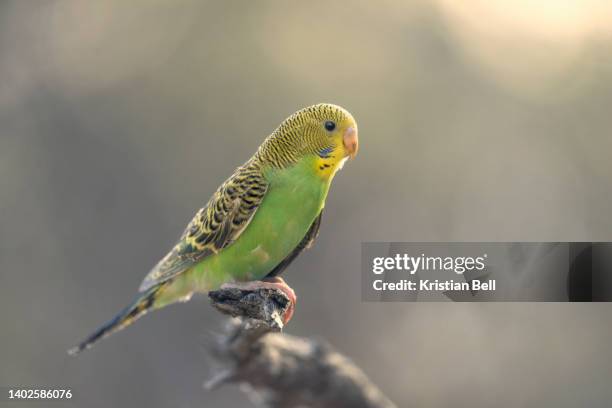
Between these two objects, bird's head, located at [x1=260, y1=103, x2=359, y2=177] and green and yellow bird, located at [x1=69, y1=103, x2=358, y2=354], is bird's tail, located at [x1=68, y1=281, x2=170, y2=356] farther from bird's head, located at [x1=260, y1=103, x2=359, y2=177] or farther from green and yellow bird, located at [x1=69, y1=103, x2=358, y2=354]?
bird's head, located at [x1=260, y1=103, x2=359, y2=177]

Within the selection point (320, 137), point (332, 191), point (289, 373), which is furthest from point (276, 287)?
point (332, 191)

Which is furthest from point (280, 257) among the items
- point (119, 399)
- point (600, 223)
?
point (600, 223)

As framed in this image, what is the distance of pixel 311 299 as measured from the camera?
7.25m

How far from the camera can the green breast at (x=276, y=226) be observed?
2.50 metres

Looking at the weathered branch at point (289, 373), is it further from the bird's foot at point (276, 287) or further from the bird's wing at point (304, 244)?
the bird's wing at point (304, 244)

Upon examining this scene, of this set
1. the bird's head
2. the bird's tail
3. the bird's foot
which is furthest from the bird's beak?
the bird's tail

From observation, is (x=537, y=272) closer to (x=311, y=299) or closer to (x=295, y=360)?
(x=295, y=360)

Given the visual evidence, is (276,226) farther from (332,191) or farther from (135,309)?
(332,191)

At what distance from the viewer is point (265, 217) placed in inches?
101

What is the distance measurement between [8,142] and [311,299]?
11.7ft

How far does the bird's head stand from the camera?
2.45 m

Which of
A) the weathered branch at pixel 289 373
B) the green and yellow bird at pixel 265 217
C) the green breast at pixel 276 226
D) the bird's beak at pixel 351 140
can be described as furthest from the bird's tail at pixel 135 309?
the weathered branch at pixel 289 373

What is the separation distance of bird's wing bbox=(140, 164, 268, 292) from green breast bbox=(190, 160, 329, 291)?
3cm

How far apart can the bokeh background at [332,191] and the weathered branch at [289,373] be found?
4.65 metres
